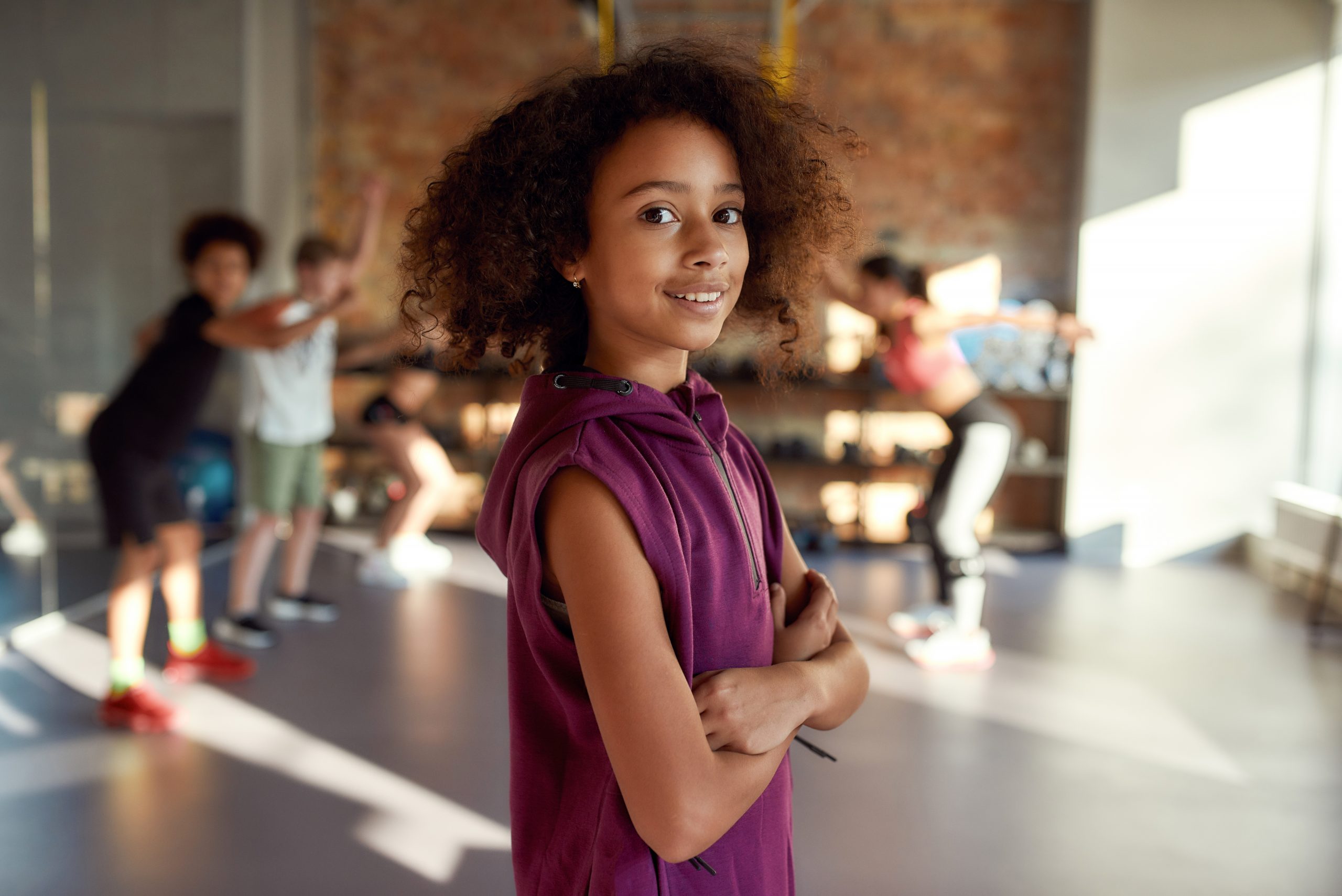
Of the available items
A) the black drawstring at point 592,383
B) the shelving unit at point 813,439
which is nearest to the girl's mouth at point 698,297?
the black drawstring at point 592,383

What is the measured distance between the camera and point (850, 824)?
2799 mm

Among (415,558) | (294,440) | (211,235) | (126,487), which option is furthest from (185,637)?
(415,558)

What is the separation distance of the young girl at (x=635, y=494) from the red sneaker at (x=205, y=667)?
3.12 meters

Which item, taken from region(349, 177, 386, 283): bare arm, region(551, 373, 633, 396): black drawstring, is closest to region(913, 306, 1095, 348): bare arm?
region(349, 177, 386, 283): bare arm

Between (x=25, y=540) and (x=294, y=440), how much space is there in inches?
44.5

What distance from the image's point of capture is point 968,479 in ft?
14.1

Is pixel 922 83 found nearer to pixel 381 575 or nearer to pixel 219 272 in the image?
pixel 381 575

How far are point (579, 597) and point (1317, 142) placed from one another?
22.9 feet

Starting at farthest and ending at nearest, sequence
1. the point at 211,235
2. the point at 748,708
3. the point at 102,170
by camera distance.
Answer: the point at 102,170, the point at 211,235, the point at 748,708

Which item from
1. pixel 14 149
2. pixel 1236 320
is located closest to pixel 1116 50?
pixel 1236 320

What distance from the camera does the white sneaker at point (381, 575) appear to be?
5453 mm

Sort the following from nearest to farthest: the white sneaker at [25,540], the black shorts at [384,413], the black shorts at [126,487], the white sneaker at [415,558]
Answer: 1. the black shorts at [126,487]
2. the white sneaker at [25,540]
3. the black shorts at [384,413]
4. the white sneaker at [415,558]

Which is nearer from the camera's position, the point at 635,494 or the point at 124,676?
the point at 635,494

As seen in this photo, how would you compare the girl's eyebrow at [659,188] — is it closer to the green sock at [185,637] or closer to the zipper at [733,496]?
the zipper at [733,496]
